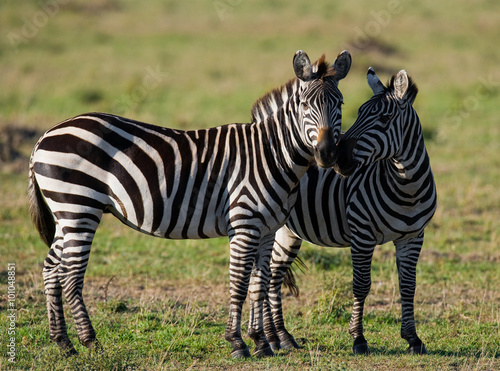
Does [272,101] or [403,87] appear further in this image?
[272,101]

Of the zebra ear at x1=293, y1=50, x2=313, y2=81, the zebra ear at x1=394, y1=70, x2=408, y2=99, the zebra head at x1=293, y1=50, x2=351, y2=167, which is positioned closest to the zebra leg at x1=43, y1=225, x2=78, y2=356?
the zebra head at x1=293, y1=50, x2=351, y2=167

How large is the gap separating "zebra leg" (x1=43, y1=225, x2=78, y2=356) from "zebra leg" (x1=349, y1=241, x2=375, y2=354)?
2.72m

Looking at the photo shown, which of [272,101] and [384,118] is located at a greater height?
[272,101]

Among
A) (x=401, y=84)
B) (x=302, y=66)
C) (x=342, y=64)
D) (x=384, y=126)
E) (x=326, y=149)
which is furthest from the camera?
(x=401, y=84)

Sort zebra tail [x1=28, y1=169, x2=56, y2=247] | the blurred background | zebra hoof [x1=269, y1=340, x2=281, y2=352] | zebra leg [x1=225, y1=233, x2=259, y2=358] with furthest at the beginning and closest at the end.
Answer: the blurred background
zebra hoof [x1=269, y1=340, x2=281, y2=352]
zebra tail [x1=28, y1=169, x2=56, y2=247]
zebra leg [x1=225, y1=233, x2=259, y2=358]

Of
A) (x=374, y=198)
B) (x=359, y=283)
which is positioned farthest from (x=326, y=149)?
(x=359, y=283)

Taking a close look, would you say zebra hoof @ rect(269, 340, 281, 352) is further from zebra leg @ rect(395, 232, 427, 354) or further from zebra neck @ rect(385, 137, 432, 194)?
zebra neck @ rect(385, 137, 432, 194)

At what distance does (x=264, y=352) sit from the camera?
6.24 meters

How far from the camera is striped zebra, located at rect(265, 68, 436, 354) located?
19.6 feet

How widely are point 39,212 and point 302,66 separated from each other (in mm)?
2880

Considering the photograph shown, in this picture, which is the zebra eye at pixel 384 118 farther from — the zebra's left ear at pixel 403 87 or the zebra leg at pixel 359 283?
the zebra leg at pixel 359 283

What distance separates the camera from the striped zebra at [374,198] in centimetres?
598

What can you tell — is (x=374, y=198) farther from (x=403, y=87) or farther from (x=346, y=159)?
(x=403, y=87)

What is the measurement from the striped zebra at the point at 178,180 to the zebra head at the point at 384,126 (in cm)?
32
